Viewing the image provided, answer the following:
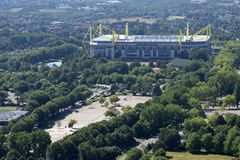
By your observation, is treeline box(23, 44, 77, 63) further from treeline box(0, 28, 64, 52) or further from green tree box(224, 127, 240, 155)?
green tree box(224, 127, 240, 155)

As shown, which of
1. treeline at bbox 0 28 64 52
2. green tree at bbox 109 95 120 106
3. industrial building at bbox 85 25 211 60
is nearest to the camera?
green tree at bbox 109 95 120 106

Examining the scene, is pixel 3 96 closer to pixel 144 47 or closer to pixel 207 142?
pixel 207 142

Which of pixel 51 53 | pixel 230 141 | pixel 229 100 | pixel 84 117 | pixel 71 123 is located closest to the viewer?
pixel 230 141

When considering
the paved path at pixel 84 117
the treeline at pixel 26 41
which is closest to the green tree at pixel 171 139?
the paved path at pixel 84 117

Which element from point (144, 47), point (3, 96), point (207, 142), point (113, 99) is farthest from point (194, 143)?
point (144, 47)

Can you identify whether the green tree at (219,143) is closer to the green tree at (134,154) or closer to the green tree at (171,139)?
the green tree at (171,139)

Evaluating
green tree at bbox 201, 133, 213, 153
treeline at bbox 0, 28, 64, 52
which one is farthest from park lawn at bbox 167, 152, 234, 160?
treeline at bbox 0, 28, 64, 52

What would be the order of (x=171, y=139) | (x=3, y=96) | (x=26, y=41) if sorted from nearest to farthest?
(x=171, y=139)
(x=3, y=96)
(x=26, y=41)
